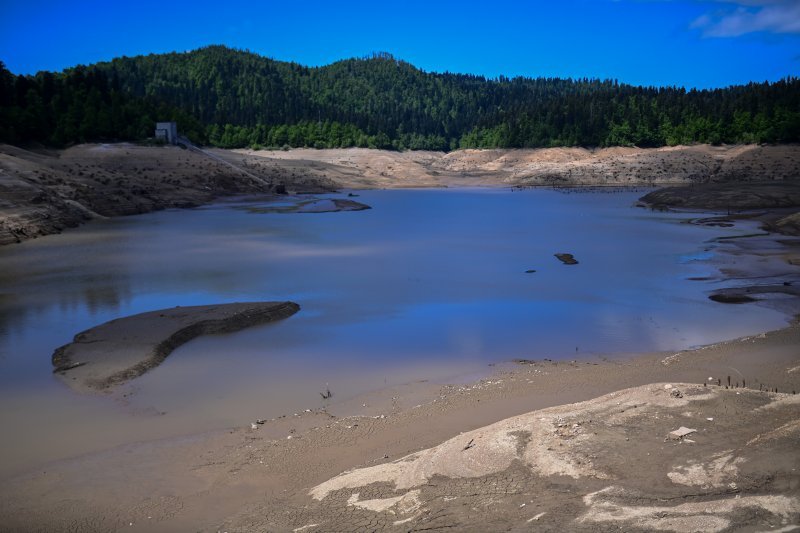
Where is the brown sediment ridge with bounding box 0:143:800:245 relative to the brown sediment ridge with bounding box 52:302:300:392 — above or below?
above

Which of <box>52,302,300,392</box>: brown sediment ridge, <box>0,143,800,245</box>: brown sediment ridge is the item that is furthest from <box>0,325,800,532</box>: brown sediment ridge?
<box>0,143,800,245</box>: brown sediment ridge

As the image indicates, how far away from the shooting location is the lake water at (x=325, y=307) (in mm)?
11070

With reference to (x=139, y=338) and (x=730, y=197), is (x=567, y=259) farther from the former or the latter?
(x=730, y=197)

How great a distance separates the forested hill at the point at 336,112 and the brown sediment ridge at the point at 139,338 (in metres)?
47.3

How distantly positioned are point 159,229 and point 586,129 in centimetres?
8511

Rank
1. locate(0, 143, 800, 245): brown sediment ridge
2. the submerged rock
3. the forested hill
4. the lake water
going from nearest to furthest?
the lake water → the submerged rock → locate(0, 143, 800, 245): brown sediment ridge → the forested hill

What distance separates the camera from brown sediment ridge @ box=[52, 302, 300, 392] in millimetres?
12312

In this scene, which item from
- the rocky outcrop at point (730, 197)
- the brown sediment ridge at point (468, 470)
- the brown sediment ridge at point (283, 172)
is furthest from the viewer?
the rocky outcrop at point (730, 197)

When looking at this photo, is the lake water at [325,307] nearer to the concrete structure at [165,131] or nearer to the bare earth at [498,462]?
the bare earth at [498,462]

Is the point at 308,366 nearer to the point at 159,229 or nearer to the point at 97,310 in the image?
the point at 97,310

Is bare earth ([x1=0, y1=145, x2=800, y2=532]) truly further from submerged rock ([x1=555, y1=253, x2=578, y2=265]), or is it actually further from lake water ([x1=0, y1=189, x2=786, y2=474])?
submerged rock ([x1=555, y1=253, x2=578, y2=265])

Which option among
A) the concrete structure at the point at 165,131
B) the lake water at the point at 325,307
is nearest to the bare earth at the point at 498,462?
the lake water at the point at 325,307

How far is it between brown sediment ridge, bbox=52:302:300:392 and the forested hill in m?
47.3

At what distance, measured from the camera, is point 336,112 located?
463 ft
